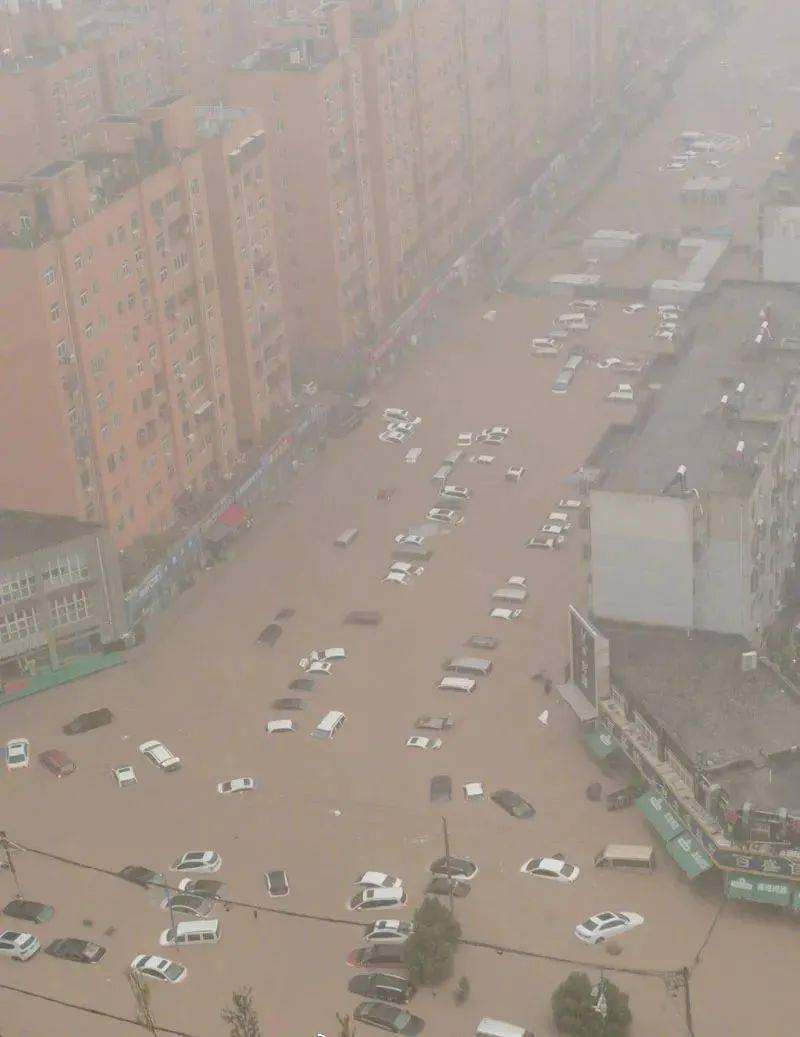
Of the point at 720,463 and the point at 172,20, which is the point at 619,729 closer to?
the point at 720,463

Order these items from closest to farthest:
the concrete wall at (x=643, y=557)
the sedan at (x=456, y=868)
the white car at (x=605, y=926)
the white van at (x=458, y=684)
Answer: the white car at (x=605, y=926) → the sedan at (x=456, y=868) → the concrete wall at (x=643, y=557) → the white van at (x=458, y=684)

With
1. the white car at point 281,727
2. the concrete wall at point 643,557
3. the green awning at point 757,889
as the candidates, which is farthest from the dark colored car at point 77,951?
the concrete wall at point 643,557

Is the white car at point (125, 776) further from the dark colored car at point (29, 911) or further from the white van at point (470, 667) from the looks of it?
the white van at point (470, 667)

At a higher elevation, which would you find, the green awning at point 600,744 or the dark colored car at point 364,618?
the green awning at point 600,744

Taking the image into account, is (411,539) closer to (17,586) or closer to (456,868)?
(17,586)

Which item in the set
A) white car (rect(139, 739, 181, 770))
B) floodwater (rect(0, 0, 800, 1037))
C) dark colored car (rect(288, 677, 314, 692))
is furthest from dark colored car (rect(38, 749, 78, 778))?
dark colored car (rect(288, 677, 314, 692))

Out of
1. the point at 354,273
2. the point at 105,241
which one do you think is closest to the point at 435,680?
the point at 105,241
